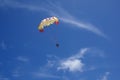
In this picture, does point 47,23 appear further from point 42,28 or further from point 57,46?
point 57,46

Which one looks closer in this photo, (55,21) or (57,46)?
(57,46)

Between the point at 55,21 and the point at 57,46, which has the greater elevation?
the point at 55,21

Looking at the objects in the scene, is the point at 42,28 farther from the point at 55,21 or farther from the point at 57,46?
the point at 57,46

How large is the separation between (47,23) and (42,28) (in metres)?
2.11

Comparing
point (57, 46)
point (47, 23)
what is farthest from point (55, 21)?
point (57, 46)

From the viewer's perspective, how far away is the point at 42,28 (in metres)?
56.9

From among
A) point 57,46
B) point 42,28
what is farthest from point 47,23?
point 57,46

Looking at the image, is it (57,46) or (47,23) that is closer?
(57,46)

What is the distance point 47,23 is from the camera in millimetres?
57312

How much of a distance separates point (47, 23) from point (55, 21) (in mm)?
2523

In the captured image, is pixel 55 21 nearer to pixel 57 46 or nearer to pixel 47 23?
pixel 47 23

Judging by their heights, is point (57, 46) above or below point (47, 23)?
below

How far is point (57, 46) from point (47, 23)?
9.71 metres
